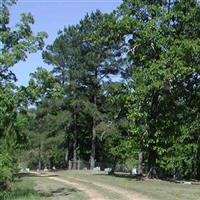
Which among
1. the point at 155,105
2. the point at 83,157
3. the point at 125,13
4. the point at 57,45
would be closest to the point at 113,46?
the point at 125,13

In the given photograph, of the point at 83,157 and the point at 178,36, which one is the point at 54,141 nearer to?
the point at 83,157

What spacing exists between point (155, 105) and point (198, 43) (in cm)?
574

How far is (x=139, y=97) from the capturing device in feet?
116

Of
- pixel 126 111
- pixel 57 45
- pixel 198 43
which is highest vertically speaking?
pixel 57 45

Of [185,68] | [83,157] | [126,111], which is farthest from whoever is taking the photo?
[83,157]

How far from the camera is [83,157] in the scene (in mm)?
76750

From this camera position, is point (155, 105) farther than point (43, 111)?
No

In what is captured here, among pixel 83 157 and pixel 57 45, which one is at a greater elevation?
pixel 57 45

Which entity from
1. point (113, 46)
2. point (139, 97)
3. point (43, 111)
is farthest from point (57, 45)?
point (139, 97)

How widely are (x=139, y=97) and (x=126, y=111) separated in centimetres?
346

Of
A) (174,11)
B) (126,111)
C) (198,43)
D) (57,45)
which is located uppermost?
(57,45)

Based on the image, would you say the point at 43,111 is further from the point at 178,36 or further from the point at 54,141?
the point at 178,36

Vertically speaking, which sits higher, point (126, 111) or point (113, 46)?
point (113, 46)

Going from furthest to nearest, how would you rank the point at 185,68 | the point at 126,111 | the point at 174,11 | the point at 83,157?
the point at 83,157, the point at 126,111, the point at 174,11, the point at 185,68
